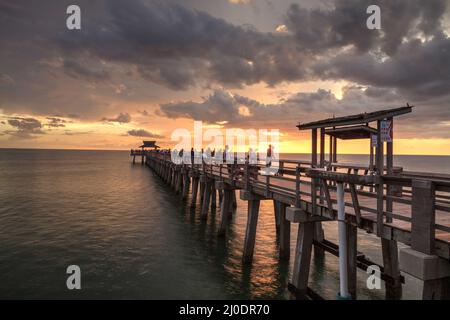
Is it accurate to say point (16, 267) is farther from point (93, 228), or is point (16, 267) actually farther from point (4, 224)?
point (4, 224)

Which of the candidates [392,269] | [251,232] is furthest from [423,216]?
[251,232]

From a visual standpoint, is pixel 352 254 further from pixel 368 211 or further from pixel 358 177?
pixel 358 177

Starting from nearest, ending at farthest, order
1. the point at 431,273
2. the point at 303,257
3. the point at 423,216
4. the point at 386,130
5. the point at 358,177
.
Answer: the point at 431,273
the point at 423,216
the point at 358,177
the point at 386,130
the point at 303,257

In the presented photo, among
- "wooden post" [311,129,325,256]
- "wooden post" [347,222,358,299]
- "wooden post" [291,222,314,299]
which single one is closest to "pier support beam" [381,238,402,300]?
"wooden post" [347,222,358,299]

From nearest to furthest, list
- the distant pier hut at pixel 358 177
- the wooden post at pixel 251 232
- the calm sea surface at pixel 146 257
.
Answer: the distant pier hut at pixel 358 177
the calm sea surface at pixel 146 257
the wooden post at pixel 251 232

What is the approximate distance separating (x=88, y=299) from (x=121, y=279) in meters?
1.49

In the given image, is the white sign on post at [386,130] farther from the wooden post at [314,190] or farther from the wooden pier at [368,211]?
the wooden post at [314,190]

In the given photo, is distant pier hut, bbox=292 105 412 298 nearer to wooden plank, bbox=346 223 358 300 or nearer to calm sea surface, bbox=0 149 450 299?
wooden plank, bbox=346 223 358 300

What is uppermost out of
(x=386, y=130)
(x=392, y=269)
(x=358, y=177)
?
(x=386, y=130)

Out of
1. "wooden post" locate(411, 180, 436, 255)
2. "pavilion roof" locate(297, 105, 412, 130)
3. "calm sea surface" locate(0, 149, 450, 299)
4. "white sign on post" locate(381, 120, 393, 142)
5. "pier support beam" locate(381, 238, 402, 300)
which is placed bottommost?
"calm sea surface" locate(0, 149, 450, 299)

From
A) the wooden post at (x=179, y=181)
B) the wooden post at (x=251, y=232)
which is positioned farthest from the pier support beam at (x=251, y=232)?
the wooden post at (x=179, y=181)
